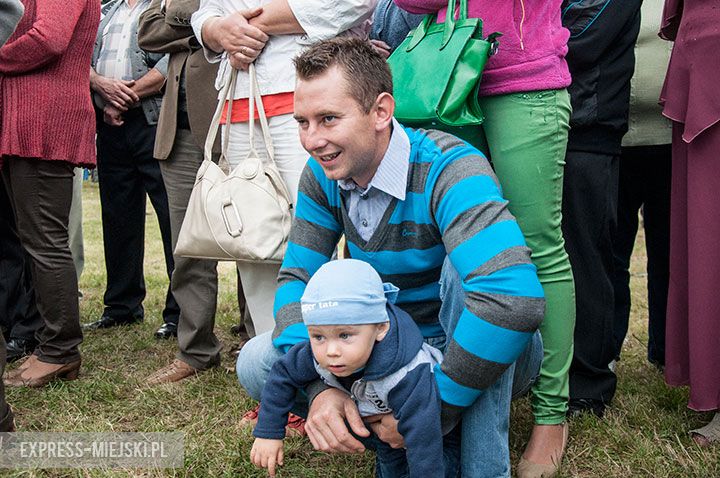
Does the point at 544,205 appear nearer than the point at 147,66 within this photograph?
Yes

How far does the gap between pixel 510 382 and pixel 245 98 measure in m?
1.55

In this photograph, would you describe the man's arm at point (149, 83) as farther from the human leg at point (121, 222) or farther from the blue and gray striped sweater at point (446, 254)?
the blue and gray striped sweater at point (446, 254)

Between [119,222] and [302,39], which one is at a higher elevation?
[302,39]

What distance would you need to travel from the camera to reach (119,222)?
4809 millimetres

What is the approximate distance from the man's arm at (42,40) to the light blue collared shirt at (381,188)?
1.77m

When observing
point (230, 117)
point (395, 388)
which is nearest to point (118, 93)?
point (230, 117)

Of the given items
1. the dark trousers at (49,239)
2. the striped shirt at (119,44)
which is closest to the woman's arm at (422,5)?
the dark trousers at (49,239)

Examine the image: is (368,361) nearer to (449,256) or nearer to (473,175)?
(449,256)

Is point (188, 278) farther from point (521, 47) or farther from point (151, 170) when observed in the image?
point (521, 47)

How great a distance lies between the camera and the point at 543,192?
2537 mm

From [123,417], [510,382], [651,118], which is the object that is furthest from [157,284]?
[510,382]

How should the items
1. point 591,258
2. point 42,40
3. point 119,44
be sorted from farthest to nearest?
1. point 119,44
2. point 42,40
3. point 591,258

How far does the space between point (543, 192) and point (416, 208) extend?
20.6 inches

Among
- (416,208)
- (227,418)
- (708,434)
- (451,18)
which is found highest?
(451,18)
